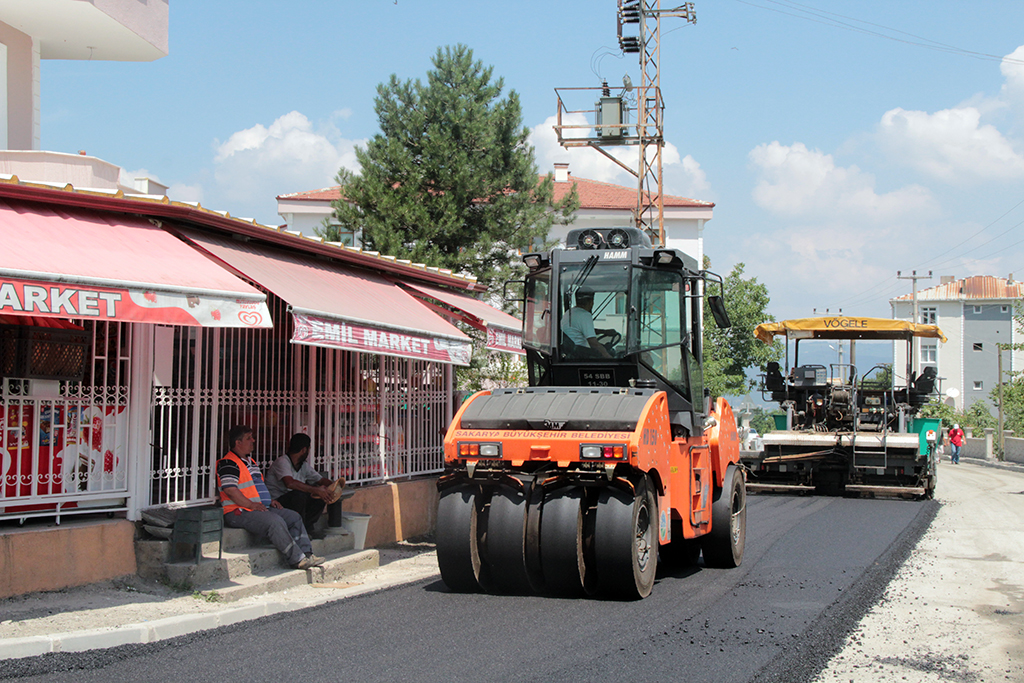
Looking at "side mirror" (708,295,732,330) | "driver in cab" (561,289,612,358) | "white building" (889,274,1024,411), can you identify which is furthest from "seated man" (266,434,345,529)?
"white building" (889,274,1024,411)

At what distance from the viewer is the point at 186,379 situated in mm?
8398

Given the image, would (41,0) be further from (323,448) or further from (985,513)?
(985,513)

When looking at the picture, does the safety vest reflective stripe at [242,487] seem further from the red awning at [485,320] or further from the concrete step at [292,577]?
the red awning at [485,320]

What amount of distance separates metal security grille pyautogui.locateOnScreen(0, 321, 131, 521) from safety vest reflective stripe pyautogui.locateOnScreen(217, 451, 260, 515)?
0.97 metres

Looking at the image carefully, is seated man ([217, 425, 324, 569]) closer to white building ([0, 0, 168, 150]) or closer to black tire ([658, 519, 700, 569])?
black tire ([658, 519, 700, 569])

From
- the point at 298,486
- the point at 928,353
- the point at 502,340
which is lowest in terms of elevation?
the point at 298,486

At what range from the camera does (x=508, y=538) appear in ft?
23.9

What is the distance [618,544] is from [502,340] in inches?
197

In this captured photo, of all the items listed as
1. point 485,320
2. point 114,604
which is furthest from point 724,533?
point 114,604

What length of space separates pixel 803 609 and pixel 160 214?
6.10 m

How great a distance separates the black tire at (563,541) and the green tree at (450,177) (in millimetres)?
11009

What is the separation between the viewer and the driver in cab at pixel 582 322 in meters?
8.36

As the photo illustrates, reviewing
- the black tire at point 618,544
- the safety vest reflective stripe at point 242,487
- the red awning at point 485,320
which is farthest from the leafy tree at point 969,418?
the safety vest reflective stripe at point 242,487

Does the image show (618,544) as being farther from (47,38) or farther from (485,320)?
(47,38)
